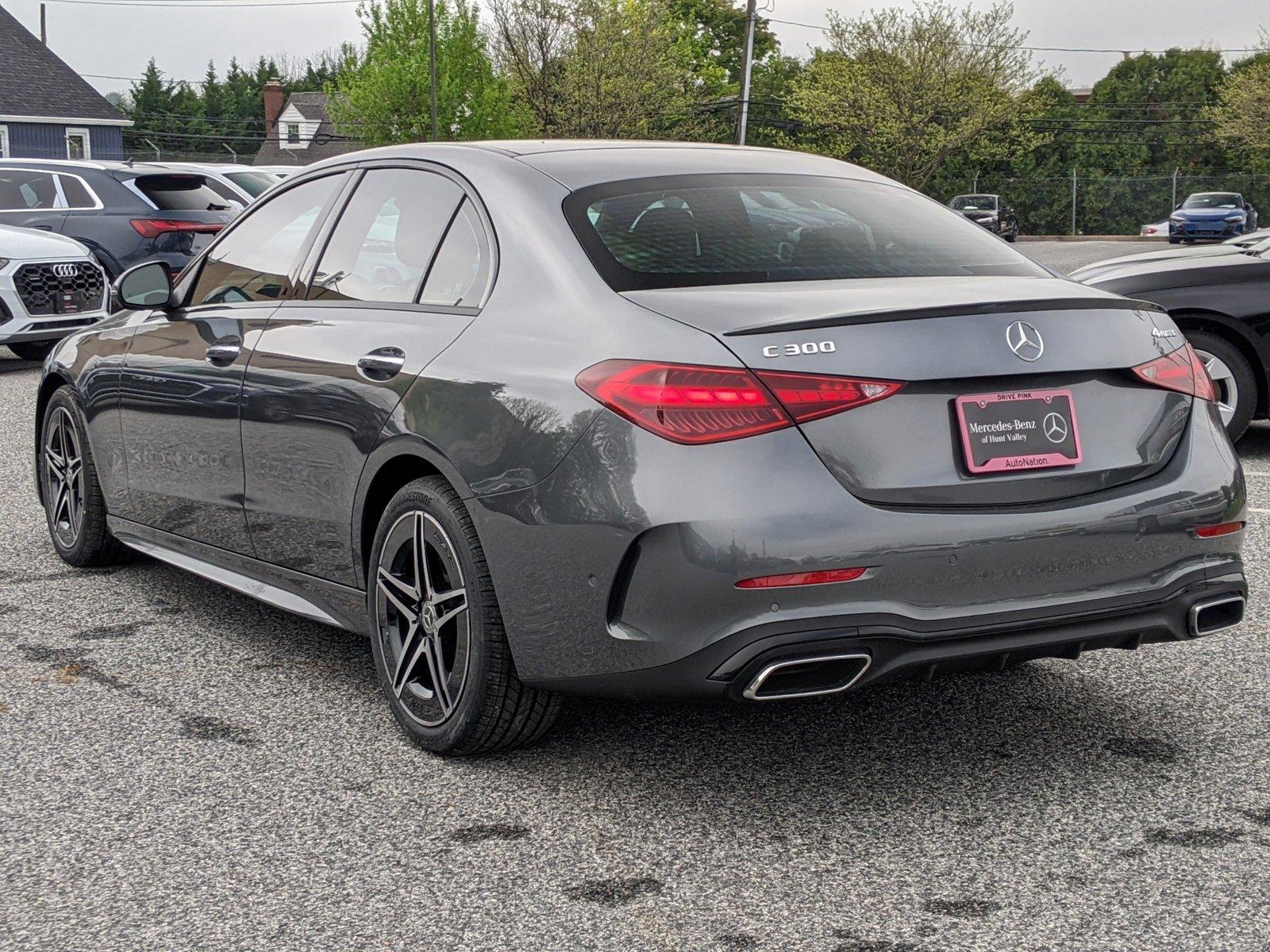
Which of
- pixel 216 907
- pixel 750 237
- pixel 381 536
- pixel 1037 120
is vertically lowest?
pixel 216 907

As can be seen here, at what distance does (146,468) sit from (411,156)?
1.67 meters

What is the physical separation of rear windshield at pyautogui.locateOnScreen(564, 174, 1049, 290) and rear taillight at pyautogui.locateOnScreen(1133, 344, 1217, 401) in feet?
1.42

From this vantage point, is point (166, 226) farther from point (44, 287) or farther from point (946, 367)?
point (946, 367)

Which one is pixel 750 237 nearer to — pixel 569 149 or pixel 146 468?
pixel 569 149

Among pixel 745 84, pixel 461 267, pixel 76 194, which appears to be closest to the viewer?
pixel 461 267

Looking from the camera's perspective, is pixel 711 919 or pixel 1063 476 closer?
pixel 711 919

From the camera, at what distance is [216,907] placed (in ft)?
10.1

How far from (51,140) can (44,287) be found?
43.2 meters

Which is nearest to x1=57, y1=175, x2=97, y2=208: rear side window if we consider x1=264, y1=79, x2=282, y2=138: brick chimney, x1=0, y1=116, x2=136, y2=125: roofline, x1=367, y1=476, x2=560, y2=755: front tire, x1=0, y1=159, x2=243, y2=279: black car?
x1=0, y1=159, x2=243, y2=279: black car

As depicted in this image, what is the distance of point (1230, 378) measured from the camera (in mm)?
8477

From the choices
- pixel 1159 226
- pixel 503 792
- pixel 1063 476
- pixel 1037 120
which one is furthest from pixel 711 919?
pixel 1037 120

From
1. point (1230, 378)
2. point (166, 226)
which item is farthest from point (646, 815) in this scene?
point (166, 226)

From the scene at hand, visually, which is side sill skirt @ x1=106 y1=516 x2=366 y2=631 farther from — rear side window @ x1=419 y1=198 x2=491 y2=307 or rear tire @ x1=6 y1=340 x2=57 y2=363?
rear tire @ x1=6 y1=340 x2=57 y2=363

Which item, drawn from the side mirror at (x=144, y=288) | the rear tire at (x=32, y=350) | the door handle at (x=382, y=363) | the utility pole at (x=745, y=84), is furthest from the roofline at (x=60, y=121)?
the door handle at (x=382, y=363)
